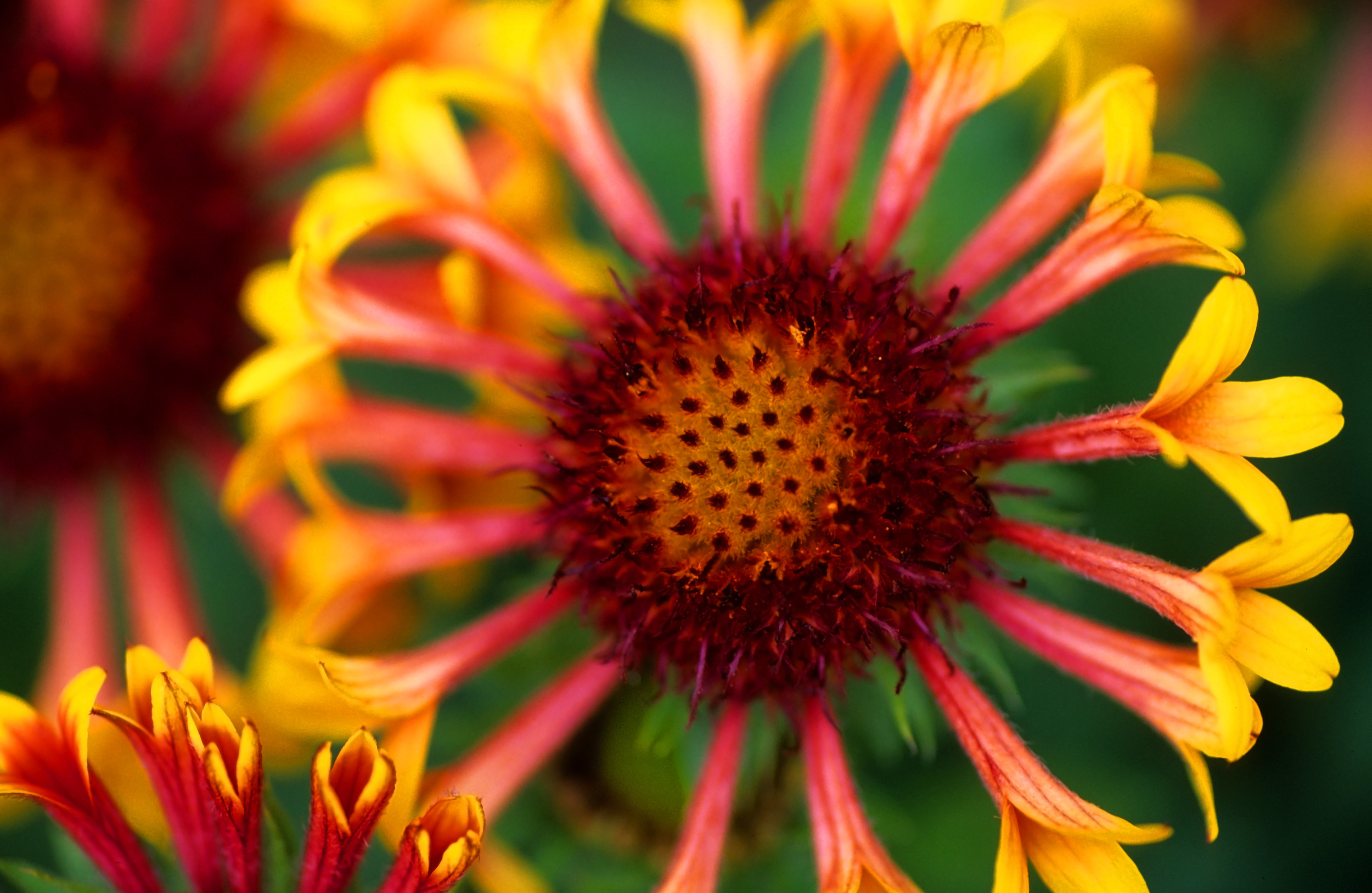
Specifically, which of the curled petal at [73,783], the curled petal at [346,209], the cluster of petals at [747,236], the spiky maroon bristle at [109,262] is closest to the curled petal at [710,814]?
the cluster of petals at [747,236]

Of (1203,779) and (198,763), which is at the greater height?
(198,763)

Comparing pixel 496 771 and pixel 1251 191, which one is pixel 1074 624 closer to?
pixel 496 771

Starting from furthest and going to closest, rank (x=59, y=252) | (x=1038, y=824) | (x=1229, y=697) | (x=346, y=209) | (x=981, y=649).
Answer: (x=59, y=252) < (x=346, y=209) < (x=981, y=649) < (x=1038, y=824) < (x=1229, y=697)

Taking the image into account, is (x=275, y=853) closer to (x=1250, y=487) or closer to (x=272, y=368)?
(x=272, y=368)

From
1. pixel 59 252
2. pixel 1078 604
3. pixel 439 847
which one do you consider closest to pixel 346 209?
pixel 59 252

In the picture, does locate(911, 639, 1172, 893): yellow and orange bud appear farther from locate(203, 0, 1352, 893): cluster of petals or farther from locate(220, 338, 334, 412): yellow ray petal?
locate(220, 338, 334, 412): yellow ray petal

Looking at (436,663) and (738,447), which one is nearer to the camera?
(738,447)
